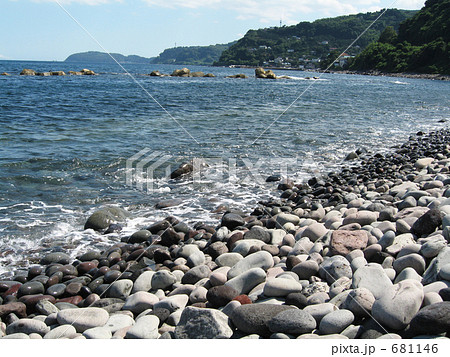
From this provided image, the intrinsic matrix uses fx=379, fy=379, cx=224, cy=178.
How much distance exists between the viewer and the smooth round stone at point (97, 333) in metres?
3.31

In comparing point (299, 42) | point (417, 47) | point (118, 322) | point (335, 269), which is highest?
point (299, 42)

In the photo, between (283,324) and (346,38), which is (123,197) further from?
(346,38)

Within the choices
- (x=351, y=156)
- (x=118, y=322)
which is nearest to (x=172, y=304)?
(x=118, y=322)

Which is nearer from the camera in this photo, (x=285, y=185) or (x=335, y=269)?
(x=335, y=269)

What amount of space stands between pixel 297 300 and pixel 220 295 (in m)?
0.76

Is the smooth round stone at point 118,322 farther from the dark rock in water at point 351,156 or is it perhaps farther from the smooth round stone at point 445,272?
the dark rock in water at point 351,156

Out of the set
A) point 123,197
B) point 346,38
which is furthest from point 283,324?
point 346,38

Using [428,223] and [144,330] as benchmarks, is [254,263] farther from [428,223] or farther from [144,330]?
[428,223]

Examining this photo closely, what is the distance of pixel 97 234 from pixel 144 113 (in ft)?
50.1

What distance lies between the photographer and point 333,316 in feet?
9.70

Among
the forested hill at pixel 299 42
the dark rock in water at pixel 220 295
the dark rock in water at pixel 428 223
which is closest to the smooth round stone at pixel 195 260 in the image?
the dark rock in water at pixel 220 295

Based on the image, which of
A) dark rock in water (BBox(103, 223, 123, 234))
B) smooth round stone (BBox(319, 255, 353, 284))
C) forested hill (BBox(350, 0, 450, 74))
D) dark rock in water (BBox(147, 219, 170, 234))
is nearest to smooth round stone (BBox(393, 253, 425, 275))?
smooth round stone (BBox(319, 255, 353, 284))

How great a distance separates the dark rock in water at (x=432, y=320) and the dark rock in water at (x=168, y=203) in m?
5.83

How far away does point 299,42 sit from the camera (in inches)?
5162
